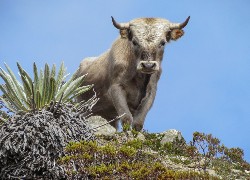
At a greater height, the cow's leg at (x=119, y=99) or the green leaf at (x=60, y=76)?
the cow's leg at (x=119, y=99)

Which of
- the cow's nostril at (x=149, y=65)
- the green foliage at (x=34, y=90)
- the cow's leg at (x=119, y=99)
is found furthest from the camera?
the cow's leg at (x=119, y=99)

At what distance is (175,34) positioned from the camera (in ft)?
52.0

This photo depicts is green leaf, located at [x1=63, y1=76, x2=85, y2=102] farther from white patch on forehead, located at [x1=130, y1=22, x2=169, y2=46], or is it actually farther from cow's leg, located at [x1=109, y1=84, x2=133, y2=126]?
cow's leg, located at [x1=109, y1=84, x2=133, y2=126]

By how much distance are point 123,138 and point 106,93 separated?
15.0ft

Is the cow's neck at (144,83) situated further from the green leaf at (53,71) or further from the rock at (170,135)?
the green leaf at (53,71)

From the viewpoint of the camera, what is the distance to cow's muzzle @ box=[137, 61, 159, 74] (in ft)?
46.4

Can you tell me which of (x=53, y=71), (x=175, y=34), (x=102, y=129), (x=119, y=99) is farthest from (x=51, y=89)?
(x=175, y=34)

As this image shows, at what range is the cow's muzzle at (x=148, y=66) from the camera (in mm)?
14156

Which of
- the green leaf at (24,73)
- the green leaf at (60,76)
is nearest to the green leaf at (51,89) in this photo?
the green leaf at (24,73)

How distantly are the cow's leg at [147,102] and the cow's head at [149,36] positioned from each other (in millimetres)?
1118

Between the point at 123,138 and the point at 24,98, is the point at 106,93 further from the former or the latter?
the point at 24,98

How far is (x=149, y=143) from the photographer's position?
1169 cm

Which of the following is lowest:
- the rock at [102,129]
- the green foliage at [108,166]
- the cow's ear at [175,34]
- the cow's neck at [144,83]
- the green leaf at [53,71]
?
the green foliage at [108,166]

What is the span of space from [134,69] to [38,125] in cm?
658
